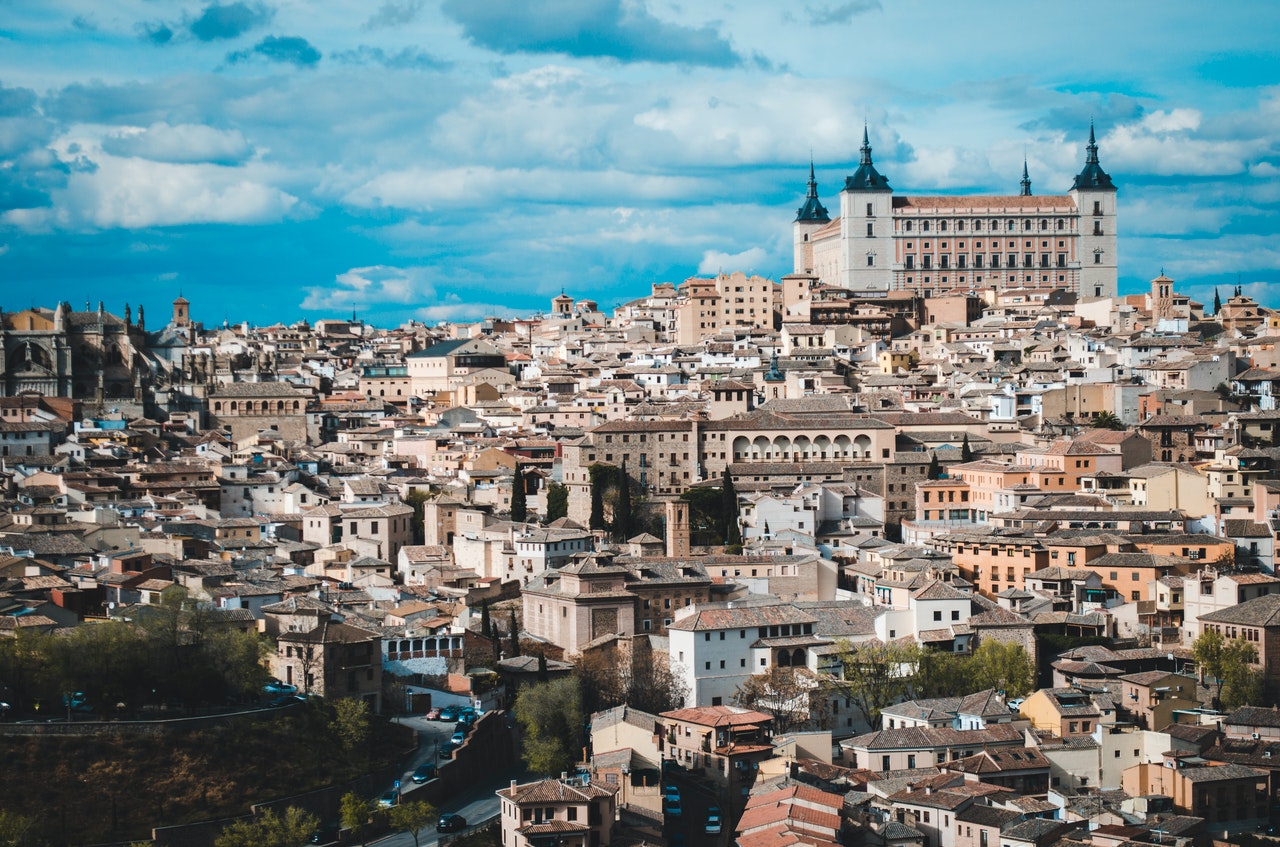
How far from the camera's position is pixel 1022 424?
61531 mm

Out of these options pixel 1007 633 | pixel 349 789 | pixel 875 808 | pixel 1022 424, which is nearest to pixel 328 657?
pixel 349 789

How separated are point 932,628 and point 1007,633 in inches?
69.3

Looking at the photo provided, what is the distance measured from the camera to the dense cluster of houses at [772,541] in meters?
36.7

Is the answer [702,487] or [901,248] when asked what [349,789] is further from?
[901,248]

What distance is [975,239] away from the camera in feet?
331

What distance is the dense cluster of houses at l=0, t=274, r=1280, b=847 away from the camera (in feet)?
120

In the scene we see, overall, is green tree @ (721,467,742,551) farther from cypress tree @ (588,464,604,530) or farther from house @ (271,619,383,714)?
house @ (271,619,383,714)

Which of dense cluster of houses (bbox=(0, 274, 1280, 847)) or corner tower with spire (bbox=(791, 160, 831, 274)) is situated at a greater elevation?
corner tower with spire (bbox=(791, 160, 831, 274))

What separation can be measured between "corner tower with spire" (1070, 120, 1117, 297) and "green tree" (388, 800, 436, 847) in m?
74.0

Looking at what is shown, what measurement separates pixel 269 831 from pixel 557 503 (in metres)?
24.1

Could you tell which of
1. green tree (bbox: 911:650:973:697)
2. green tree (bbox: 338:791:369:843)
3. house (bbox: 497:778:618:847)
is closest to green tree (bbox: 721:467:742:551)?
green tree (bbox: 911:650:973:697)

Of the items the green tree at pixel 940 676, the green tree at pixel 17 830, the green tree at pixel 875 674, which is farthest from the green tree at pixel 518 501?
the green tree at pixel 17 830

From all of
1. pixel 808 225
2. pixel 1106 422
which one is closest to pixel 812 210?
pixel 808 225

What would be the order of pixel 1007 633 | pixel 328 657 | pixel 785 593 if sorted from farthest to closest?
pixel 785 593, pixel 1007 633, pixel 328 657
